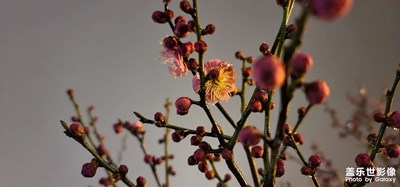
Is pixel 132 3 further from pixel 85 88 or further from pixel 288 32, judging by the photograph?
pixel 288 32

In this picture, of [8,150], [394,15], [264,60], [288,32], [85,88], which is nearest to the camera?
[264,60]

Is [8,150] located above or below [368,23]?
below

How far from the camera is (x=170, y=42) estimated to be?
0.40 m

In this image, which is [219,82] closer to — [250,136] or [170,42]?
[170,42]

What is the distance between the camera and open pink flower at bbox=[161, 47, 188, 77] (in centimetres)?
42

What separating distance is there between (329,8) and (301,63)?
3 cm

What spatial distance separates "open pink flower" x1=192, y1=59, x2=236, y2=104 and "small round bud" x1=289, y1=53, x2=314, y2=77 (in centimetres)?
21

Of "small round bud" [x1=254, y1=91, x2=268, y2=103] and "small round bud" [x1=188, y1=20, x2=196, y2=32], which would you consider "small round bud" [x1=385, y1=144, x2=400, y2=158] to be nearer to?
"small round bud" [x1=254, y1=91, x2=268, y2=103]

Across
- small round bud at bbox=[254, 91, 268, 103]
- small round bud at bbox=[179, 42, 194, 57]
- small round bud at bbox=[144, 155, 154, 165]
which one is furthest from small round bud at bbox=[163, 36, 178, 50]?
small round bud at bbox=[144, 155, 154, 165]

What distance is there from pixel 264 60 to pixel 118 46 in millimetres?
1001

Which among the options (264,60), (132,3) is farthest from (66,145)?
(264,60)

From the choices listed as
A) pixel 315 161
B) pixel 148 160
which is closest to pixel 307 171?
pixel 315 161

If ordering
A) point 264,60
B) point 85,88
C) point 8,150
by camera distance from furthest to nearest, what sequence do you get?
point 85,88 → point 8,150 → point 264,60

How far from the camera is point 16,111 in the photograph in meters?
1.04
